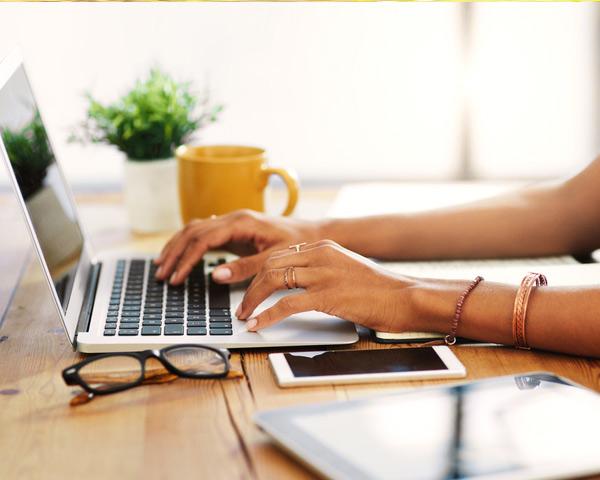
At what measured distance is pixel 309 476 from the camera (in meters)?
0.74

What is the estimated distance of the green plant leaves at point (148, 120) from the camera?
A: 4.91 feet

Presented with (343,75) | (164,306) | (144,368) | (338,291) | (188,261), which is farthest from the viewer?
(343,75)

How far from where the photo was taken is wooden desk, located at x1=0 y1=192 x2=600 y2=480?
76cm

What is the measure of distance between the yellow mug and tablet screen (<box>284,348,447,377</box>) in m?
0.52

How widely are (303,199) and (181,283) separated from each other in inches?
22.9

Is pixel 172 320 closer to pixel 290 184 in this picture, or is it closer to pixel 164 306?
pixel 164 306

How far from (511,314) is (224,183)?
0.59 meters

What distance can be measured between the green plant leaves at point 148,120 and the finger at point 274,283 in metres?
0.53

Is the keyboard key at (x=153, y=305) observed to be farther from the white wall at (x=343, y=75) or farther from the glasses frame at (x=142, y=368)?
the white wall at (x=343, y=75)

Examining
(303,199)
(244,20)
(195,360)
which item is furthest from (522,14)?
(195,360)

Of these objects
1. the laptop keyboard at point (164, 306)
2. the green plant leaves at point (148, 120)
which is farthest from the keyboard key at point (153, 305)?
the green plant leaves at point (148, 120)

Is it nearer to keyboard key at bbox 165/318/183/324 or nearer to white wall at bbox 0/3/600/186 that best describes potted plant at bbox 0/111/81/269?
keyboard key at bbox 165/318/183/324

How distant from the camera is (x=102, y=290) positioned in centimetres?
119

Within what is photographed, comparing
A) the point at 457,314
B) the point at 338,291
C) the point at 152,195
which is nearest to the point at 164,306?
the point at 338,291
